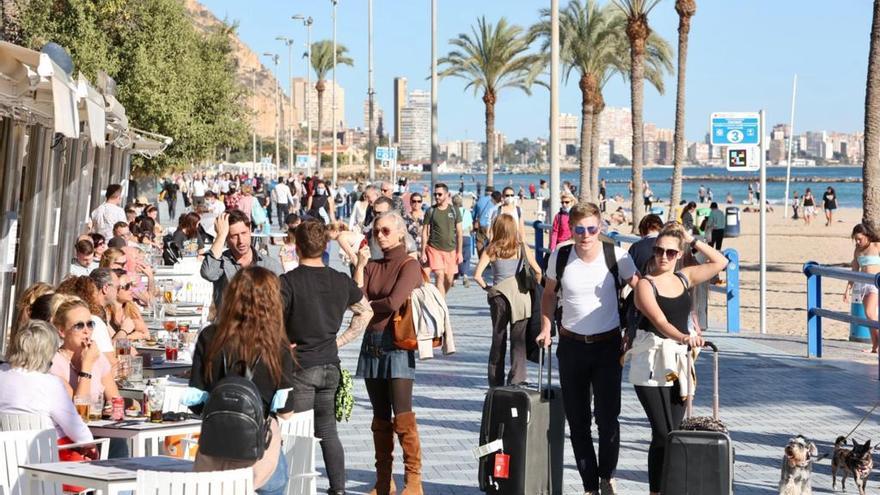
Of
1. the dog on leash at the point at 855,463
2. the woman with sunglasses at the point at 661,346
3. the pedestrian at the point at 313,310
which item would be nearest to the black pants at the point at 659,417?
the woman with sunglasses at the point at 661,346

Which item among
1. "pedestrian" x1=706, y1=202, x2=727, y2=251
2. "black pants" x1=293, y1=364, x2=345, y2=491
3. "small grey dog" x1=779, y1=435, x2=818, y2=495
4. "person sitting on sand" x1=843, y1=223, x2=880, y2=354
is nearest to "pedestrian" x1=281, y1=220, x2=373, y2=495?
"black pants" x1=293, y1=364, x2=345, y2=491

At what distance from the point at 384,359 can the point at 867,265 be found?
8684 millimetres

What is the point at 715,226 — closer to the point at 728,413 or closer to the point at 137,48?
the point at 137,48

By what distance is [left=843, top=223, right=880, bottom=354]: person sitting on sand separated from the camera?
14109 mm

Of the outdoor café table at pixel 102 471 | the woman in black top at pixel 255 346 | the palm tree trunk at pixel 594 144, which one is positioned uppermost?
the palm tree trunk at pixel 594 144

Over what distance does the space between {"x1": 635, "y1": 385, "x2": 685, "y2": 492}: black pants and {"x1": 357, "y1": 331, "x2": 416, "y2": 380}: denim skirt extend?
134 cm

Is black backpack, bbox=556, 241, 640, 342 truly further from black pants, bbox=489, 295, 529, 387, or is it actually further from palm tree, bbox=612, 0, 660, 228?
palm tree, bbox=612, 0, 660, 228

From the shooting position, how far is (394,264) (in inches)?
301

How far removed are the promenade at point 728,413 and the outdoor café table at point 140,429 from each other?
187 centimetres

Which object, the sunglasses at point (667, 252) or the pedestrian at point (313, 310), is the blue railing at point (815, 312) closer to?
the sunglasses at point (667, 252)

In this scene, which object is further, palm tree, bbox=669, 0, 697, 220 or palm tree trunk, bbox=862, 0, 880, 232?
palm tree, bbox=669, 0, 697, 220

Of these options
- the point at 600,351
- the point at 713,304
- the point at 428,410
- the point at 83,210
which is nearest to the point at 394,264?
the point at 600,351

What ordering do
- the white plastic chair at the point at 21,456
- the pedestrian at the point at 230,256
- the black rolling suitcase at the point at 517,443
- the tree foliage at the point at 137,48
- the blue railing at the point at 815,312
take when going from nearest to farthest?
the white plastic chair at the point at 21,456 < the black rolling suitcase at the point at 517,443 < the pedestrian at the point at 230,256 < the blue railing at the point at 815,312 < the tree foliage at the point at 137,48

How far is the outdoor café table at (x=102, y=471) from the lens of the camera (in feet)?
17.4
